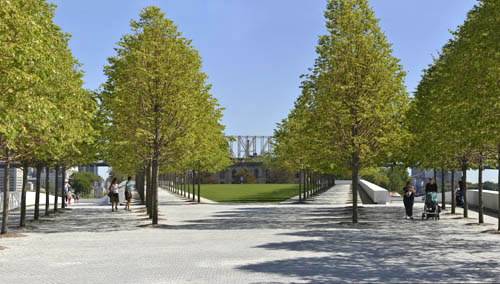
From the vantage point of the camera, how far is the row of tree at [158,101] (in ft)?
78.7

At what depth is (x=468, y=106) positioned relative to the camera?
1823cm

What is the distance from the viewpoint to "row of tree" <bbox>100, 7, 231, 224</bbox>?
2398 centimetres

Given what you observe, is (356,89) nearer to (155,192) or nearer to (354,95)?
(354,95)

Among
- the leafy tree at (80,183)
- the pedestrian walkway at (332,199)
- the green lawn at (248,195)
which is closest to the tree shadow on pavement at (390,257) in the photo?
the pedestrian walkway at (332,199)

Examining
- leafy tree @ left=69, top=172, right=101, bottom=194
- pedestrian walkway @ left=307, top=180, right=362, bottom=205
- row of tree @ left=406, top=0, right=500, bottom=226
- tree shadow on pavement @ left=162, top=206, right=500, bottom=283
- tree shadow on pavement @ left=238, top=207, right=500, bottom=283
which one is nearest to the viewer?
tree shadow on pavement @ left=238, top=207, right=500, bottom=283

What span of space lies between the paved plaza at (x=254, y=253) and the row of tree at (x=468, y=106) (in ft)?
10.6

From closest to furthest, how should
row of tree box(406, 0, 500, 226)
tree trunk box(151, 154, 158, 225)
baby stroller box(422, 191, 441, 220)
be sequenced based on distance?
row of tree box(406, 0, 500, 226) → tree trunk box(151, 154, 158, 225) → baby stroller box(422, 191, 441, 220)

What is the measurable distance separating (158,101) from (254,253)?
11990mm

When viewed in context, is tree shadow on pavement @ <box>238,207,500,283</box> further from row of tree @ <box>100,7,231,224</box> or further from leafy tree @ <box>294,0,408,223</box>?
row of tree @ <box>100,7,231,224</box>

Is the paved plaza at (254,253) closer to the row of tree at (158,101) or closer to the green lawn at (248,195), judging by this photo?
the row of tree at (158,101)

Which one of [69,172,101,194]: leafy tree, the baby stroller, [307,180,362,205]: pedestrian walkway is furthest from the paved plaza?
[69,172,101,194]: leafy tree

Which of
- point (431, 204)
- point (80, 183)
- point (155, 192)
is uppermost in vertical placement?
point (155, 192)

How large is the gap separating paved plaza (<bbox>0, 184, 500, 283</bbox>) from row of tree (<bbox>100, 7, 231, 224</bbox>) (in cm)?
377

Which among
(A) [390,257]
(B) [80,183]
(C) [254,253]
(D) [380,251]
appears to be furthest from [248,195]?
(B) [80,183]
